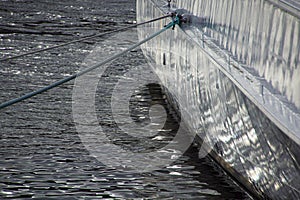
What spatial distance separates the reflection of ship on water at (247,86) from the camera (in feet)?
16.9

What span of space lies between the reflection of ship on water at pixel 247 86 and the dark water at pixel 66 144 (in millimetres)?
414

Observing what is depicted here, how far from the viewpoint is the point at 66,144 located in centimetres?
808

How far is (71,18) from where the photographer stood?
1691cm

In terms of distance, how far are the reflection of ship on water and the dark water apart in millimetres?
414

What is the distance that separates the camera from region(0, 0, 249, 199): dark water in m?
6.82

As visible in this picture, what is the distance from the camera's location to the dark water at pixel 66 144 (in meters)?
6.82

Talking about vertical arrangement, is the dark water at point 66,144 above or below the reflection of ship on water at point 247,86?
below

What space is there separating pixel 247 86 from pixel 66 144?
2933 millimetres

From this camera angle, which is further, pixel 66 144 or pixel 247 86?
pixel 66 144

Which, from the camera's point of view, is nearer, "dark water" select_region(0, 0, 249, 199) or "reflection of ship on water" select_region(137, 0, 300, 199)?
"reflection of ship on water" select_region(137, 0, 300, 199)

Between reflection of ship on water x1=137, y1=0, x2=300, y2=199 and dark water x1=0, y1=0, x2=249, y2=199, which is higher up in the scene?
reflection of ship on water x1=137, y1=0, x2=300, y2=199

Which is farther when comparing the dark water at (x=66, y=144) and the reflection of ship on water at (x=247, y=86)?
the dark water at (x=66, y=144)

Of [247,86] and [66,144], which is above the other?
[247,86]

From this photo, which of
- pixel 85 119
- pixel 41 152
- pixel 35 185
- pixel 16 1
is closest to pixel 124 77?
pixel 85 119
